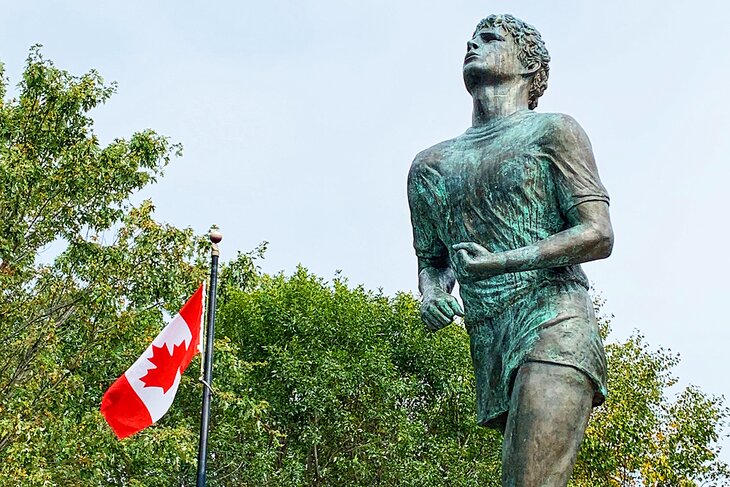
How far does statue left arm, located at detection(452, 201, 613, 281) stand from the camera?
4.62 m

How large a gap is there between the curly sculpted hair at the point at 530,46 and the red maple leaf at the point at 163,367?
30.2ft

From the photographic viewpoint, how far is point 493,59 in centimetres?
522

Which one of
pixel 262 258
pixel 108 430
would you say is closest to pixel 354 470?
pixel 262 258

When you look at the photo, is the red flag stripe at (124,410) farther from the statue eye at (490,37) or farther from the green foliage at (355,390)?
the green foliage at (355,390)

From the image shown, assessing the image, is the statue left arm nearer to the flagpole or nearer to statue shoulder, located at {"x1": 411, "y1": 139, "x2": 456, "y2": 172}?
statue shoulder, located at {"x1": 411, "y1": 139, "x2": 456, "y2": 172}

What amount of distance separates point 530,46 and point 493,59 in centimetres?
19

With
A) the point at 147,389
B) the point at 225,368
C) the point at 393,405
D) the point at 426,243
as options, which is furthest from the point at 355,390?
the point at 426,243

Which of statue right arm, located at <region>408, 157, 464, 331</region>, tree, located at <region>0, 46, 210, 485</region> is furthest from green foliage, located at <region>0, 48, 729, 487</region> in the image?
statue right arm, located at <region>408, 157, 464, 331</region>

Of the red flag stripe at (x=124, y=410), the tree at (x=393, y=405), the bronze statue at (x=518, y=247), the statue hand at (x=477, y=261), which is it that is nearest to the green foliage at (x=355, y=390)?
the tree at (x=393, y=405)

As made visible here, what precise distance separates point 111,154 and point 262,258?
152 inches

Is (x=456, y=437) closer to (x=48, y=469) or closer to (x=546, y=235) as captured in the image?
(x=48, y=469)

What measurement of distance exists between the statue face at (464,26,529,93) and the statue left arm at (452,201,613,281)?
0.81 meters

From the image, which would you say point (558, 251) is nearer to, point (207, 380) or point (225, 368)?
point (207, 380)

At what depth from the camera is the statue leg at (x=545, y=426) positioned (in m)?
4.47
